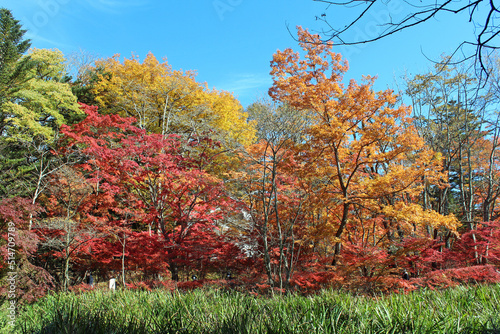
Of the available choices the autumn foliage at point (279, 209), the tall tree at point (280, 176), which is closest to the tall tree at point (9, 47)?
the autumn foliage at point (279, 209)

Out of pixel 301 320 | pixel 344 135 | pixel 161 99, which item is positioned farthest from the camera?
pixel 161 99

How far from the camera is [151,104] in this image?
578 inches

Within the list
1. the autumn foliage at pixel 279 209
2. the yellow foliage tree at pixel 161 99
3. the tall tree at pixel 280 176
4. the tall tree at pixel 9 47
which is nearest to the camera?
the autumn foliage at pixel 279 209

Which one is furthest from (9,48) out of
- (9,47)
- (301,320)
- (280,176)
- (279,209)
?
(301,320)

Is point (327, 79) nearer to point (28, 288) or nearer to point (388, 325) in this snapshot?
point (388, 325)

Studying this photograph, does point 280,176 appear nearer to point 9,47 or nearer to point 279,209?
point 279,209

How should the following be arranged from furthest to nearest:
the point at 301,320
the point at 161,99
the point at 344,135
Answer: the point at 161,99 < the point at 344,135 < the point at 301,320

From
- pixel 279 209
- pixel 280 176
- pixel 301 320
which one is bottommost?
pixel 301 320

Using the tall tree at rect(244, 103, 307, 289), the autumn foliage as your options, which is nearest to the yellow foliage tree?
the autumn foliage

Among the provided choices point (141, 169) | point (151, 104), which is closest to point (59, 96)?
point (151, 104)

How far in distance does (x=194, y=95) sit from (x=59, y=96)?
20.0ft

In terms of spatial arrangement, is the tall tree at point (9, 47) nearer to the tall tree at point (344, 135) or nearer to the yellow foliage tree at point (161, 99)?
the yellow foliage tree at point (161, 99)

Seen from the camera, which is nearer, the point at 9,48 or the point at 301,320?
the point at 301,320

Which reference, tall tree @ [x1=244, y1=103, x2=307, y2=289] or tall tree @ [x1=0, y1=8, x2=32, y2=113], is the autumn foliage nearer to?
tall tree @ [x1=244, y1=103, x2=307, y2=289]
